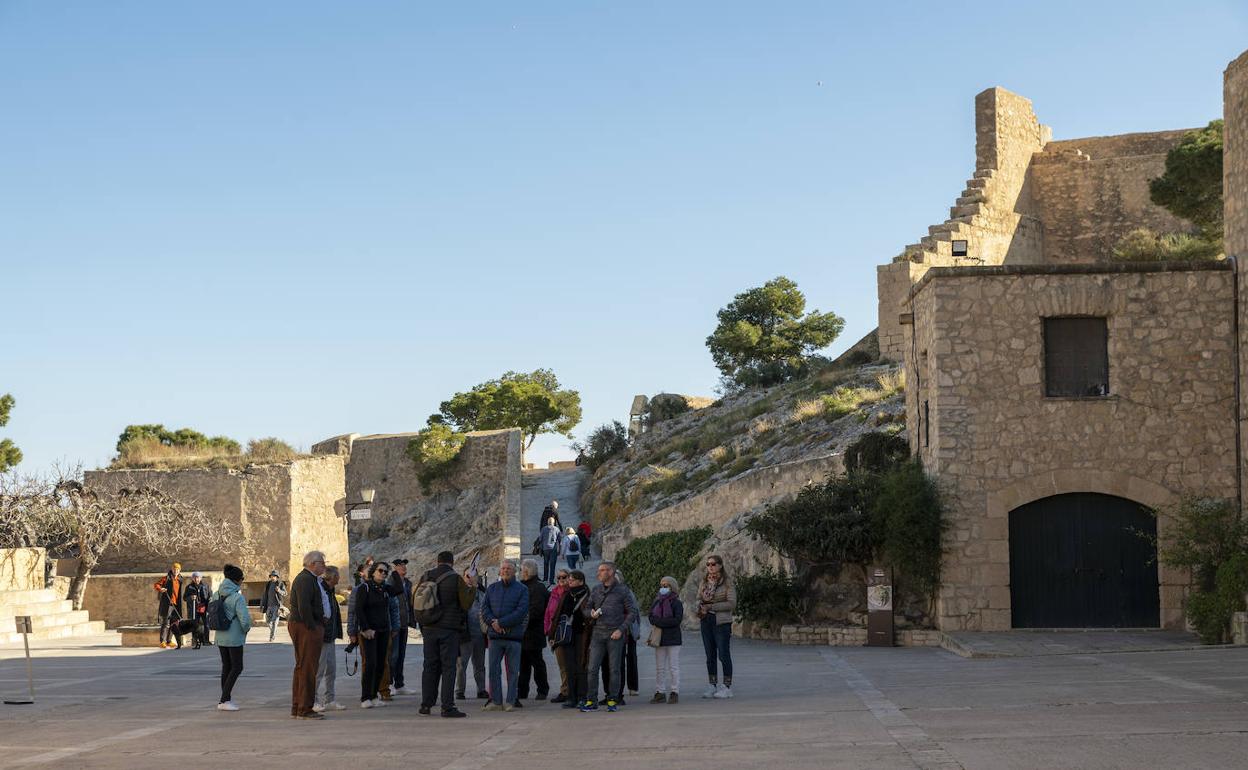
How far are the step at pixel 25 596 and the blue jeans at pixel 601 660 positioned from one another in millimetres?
16120

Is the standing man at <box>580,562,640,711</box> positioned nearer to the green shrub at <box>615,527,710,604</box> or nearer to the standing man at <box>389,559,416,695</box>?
the standing man at <box>389,559,416,695</box>

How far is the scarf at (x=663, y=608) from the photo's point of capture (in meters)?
14.3

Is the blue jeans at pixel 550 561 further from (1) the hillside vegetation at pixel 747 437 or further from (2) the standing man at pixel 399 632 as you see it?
(2) the standing man at pixel 399 632

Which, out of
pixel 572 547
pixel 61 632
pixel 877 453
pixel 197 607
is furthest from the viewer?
pixel 572 547

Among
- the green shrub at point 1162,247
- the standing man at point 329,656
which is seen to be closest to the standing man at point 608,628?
the standing man at point 329,656

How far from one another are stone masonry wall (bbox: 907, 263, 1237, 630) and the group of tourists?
279 inches

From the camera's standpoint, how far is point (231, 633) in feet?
45.4

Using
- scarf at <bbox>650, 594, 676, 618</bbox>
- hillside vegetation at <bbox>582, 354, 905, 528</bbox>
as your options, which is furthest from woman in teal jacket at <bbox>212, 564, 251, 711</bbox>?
hillside vegetation at <bbox>582, 354, 905, 528</bbox>

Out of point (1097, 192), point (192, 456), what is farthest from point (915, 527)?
point (1097, 192)

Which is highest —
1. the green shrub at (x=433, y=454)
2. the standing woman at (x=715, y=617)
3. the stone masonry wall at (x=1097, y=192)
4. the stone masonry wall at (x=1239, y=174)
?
the stone masonry wall at (x=1097, y=192)

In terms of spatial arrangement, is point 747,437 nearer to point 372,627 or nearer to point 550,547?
point 550,547

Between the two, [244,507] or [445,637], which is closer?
[445,637]

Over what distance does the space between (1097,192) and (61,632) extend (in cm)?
3599

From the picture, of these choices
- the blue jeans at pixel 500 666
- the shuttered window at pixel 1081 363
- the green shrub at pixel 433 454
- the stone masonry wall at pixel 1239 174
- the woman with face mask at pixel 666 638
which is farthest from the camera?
the green shrub at pixel 433 454
